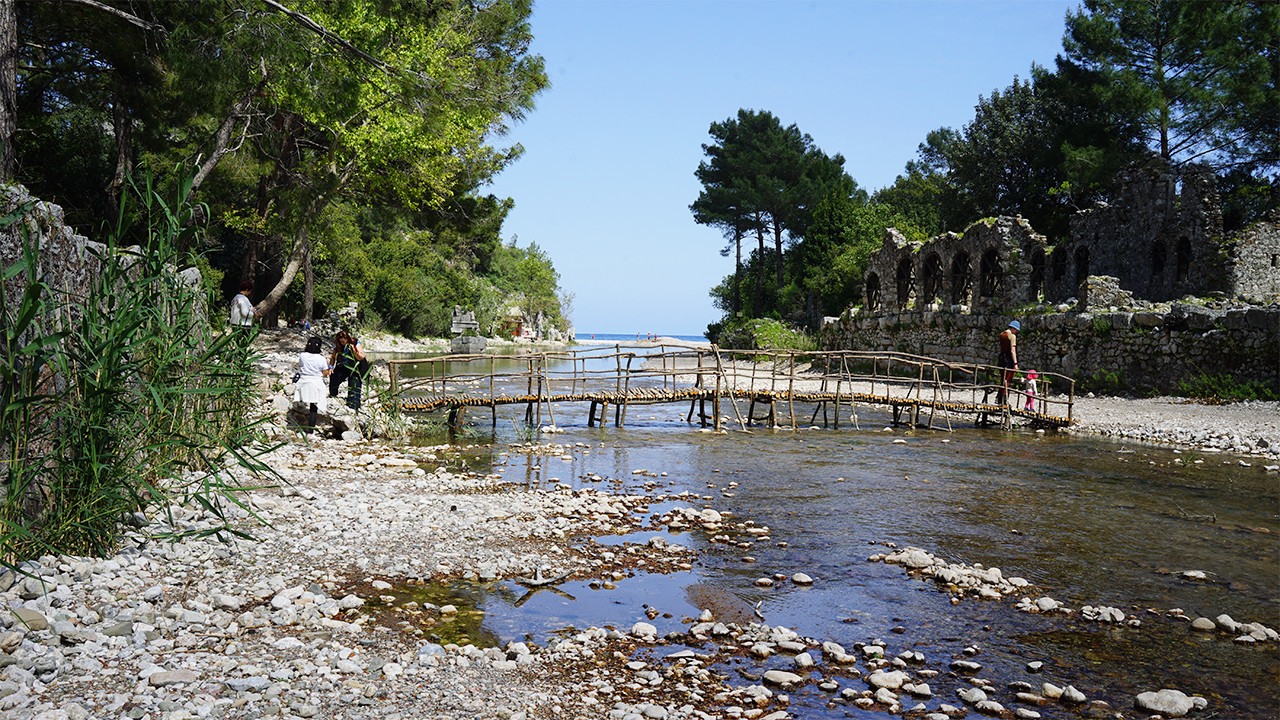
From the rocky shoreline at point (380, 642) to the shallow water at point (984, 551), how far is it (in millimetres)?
216

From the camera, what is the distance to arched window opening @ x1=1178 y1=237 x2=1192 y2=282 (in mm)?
27484

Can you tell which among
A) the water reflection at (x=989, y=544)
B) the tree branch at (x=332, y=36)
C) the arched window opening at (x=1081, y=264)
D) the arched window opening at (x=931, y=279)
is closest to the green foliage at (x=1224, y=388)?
the water reflection at (x=989, y=544)

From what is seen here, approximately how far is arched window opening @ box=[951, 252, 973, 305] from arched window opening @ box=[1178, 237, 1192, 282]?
6685 millimetres

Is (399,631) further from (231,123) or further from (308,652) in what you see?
(231,123)

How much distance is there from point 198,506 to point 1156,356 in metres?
22.4

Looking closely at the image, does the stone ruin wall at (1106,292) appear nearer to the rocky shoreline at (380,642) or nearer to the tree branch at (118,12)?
the rocky shoreline at (380,642)

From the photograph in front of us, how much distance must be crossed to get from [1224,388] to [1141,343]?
226cm

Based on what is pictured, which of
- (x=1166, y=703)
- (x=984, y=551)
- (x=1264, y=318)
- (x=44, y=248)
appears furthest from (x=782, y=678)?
(x=1264, y=318)

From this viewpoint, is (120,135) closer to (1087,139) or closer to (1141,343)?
(1141,343)

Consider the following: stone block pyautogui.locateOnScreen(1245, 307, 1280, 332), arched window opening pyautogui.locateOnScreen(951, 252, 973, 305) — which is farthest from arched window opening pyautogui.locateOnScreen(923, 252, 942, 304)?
stone block pyautogui.locateOnScreen(1245, 307, 1280, 332)

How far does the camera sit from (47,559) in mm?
4953

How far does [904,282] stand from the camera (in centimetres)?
3356

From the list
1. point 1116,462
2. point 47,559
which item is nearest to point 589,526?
point 47,559

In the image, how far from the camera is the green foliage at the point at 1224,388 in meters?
19.1
